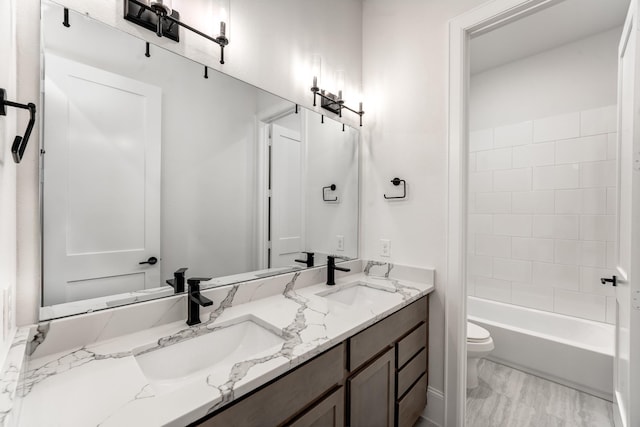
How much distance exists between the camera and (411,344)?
1.46 m

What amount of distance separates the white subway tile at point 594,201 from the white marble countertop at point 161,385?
2154mm

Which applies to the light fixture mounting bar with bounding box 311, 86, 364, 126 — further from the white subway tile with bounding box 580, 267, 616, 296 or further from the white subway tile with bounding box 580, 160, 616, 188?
the white subway tile with bounding box 580, 267, 616, 296

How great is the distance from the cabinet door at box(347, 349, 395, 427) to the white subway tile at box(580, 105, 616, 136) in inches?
96.2

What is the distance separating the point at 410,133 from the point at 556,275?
Answer: 190 cm

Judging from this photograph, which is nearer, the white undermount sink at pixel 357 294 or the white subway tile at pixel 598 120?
the white undermount sink at pixel 357 294

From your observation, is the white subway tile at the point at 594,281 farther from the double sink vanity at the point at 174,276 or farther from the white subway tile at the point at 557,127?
the double sink vanity at the point at 174,276

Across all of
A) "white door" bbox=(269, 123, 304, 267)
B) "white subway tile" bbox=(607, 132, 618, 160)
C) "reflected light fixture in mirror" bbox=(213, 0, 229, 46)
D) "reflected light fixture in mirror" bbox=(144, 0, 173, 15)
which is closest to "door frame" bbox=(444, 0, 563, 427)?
"white door" bbox=(269, 123, 304, 267)

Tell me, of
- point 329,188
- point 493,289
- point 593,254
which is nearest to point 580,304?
point 593,254

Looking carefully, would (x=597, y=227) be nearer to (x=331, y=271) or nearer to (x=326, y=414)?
(x=331, y=271)

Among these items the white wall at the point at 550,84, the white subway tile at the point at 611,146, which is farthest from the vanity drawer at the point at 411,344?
the white wall at the point at 550,84

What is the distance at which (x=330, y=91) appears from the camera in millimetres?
1790

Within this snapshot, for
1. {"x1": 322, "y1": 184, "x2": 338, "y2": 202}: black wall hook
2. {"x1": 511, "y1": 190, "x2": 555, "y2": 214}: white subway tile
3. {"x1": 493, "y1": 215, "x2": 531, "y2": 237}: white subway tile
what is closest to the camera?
{"x1": 322, "y1": 184, "x2": 338, "y2": 202}: black wall hook

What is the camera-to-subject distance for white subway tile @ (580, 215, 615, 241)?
2143mm

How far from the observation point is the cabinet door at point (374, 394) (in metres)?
1.07
